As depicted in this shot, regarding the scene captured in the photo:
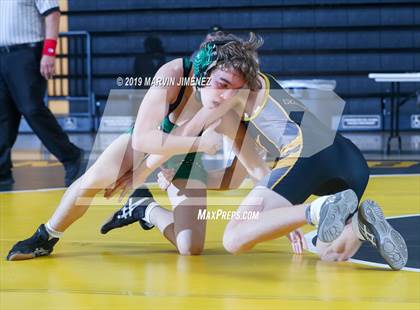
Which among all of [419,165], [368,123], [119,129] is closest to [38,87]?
[419,165]

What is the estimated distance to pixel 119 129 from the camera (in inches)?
418

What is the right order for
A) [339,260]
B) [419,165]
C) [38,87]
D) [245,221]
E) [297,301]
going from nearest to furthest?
[297,301] < [245,221] < [339,260] < [38,87] < [419,165]

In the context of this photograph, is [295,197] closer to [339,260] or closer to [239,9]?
[339,260]

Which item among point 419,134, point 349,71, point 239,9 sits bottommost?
point 419,134

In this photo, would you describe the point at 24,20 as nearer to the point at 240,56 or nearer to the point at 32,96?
the point at 32,96

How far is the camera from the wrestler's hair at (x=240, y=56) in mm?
3102

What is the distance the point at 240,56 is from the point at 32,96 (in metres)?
2.76

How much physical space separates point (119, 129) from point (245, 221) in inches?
301

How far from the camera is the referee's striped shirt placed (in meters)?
5.66

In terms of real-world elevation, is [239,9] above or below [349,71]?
above

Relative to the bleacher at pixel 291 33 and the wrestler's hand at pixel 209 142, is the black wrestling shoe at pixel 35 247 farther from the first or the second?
the bleacher at pixel 291 33

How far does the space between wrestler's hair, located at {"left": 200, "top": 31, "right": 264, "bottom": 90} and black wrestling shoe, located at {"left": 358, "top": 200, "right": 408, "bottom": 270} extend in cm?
61

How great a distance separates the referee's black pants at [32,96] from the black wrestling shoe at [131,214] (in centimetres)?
187

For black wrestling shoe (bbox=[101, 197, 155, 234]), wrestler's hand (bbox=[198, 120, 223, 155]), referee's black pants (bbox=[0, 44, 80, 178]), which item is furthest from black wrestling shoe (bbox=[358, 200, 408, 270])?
referee's black pants (bbox=[0, 44, 80, 178])
